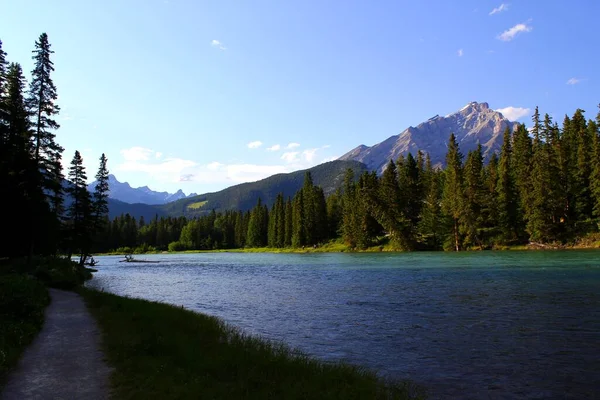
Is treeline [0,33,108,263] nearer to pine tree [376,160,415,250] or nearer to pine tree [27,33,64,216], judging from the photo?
pine tree [27,33,64,216]

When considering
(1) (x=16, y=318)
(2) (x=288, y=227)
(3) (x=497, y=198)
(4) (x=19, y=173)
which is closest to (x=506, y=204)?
(3) (x=497, y=198)

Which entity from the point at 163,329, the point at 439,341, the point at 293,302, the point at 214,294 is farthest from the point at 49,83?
the point at 439,341

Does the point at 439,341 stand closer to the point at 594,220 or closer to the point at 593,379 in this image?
the point at 593,379

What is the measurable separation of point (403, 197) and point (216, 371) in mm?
107823

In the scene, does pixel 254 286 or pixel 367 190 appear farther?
pixel 367 190

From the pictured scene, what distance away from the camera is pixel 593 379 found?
500 inches

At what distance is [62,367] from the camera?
40.6 ft

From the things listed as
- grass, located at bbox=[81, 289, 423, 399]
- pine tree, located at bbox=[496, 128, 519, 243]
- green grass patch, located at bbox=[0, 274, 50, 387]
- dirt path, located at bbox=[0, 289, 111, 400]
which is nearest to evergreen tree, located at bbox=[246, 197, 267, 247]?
pine tree, located at bbox=[496, 128, 519, 243]

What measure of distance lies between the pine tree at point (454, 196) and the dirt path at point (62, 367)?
87.7 m

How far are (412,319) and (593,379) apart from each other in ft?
33.3

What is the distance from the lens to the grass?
10.1 m

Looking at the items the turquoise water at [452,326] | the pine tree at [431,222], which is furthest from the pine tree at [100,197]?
the pine tree at [431,222]

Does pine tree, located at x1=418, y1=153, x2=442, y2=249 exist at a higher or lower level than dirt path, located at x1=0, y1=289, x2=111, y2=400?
higher

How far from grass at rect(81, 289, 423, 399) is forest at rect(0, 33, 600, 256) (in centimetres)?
3198
